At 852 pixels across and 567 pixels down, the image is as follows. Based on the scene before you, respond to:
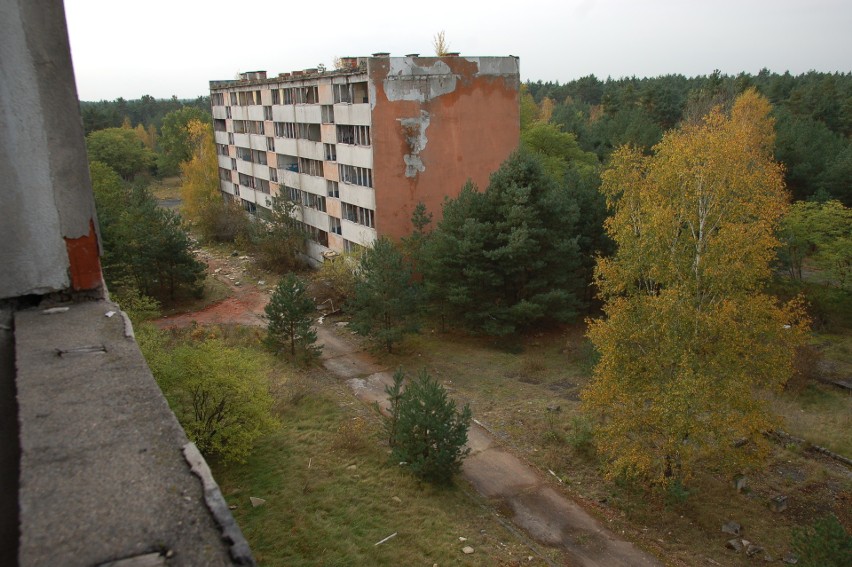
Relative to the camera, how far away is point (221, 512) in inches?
106

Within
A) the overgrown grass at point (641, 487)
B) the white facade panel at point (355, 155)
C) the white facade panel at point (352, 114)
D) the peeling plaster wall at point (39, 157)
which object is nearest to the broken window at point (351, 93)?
the white facade panel at point (352, 114)

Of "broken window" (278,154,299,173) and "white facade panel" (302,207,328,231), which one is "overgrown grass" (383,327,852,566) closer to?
"white facade panel" (302,207,328,231)

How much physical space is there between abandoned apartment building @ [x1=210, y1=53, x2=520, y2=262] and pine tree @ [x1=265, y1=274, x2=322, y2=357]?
7837 millimetres

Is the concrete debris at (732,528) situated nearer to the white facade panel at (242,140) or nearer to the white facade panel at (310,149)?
the white facade panel at (310,149)

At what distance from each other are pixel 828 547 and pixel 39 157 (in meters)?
12.4

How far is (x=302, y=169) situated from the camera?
124 feet

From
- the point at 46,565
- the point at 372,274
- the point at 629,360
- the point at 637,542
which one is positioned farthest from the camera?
the point at 372,274

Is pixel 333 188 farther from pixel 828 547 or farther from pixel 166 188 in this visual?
pixel 166 188

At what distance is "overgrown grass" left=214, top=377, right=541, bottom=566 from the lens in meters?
12.2

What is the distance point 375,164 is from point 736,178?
1723cm

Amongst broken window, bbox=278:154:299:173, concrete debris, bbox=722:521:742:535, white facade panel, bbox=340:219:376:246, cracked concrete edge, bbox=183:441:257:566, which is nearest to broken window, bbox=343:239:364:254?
white facade panel, bbox=340:219:376:246

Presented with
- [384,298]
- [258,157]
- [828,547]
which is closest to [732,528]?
[828,547]

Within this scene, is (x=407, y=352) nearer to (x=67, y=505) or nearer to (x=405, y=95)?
(x=405, y=95)

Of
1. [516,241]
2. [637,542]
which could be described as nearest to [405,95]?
[516,241]
